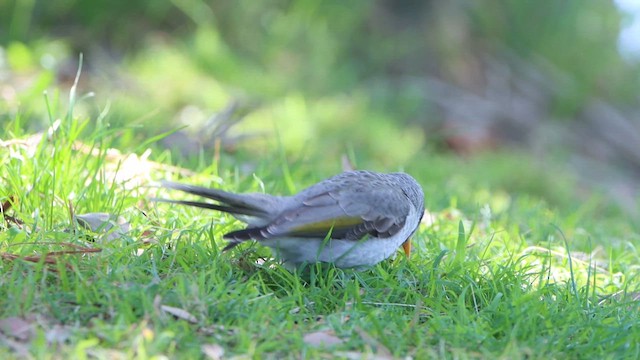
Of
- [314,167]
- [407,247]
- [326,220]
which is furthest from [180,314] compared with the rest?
[314,167]

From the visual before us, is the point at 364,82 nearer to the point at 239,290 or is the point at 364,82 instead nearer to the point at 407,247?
the point at 407,247

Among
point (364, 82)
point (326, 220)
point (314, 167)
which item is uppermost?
point (326, 220)

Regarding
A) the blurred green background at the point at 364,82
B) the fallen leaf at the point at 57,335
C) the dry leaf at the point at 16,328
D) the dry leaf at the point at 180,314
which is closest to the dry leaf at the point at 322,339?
the dry leaf at the point at 180,314

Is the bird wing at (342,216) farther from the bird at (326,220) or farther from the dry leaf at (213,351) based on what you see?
the dry leaf at (213,351)

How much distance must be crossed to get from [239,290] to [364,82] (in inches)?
309

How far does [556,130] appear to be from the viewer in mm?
12039

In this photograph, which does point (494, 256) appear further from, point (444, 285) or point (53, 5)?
point (53, 5)

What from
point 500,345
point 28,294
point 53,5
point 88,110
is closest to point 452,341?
point 500,345

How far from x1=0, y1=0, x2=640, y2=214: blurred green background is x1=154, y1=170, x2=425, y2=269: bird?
194cm

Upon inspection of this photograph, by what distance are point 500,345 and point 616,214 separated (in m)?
5.04

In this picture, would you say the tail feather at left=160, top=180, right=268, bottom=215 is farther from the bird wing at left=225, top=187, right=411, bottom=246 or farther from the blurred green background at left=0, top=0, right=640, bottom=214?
the blurred green background at left=0, top=0, right=640, bottom=214

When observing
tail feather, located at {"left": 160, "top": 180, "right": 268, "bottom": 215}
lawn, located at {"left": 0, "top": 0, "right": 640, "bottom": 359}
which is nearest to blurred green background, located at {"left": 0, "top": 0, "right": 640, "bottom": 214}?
lawn, located at {"left": 0, "top": 0, "right": 640, "bottom": 359}

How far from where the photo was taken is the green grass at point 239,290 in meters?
3.35

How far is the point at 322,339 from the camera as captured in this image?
3445 mm
